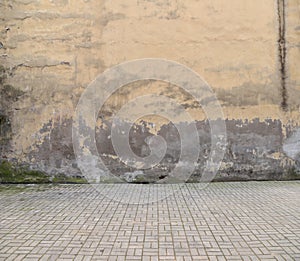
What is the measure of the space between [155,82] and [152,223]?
3.52 metres

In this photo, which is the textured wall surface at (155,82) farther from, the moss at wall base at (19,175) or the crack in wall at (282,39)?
the moss at wall base at (19,175)

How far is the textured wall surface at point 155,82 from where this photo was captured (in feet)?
21.9

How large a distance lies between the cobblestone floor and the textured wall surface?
85cm

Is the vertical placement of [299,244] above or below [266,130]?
below

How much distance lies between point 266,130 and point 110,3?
173 inches

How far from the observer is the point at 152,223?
4027mm

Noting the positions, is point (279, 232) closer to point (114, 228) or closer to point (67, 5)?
point (114, 228)

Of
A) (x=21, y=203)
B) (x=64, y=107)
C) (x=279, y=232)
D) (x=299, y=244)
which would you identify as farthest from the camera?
(x=64, y=107)

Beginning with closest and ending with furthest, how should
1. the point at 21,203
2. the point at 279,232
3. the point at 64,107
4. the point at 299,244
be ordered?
the point at 299,244 < the point at 279,232 < the point at 21,203 < the point at 64,107

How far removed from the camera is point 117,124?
6.70 m

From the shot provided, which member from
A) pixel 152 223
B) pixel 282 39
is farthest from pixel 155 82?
pixel 152 223

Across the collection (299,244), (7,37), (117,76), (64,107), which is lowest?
(299,244)

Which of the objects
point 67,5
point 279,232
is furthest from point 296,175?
point 67,5

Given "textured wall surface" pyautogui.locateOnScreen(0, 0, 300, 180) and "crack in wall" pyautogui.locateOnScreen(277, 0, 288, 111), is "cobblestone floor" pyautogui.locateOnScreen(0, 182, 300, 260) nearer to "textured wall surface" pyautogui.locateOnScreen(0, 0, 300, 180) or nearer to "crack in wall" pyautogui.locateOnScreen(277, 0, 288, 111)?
"textured wall surface" pyautogui.locateOnScreen(0, 0, 300, 180)
